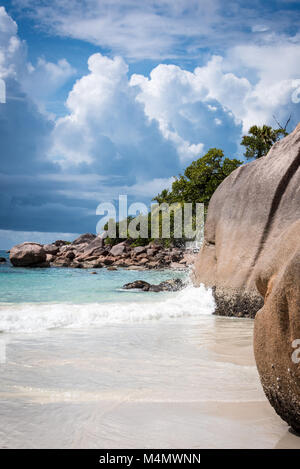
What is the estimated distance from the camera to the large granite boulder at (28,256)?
106 ft

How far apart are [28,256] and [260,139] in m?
19.3

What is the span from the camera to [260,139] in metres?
31.9

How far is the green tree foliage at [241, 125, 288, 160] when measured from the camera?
104ft

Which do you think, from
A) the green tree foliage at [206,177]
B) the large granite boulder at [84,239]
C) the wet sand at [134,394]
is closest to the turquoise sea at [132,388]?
the wet sand at [134,394]

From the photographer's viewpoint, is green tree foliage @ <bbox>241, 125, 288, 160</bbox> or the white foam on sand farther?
green tree foliage @ <bbox>241, 125, 288, 160</bbox>

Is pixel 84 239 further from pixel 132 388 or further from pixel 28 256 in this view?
pixel 132 388

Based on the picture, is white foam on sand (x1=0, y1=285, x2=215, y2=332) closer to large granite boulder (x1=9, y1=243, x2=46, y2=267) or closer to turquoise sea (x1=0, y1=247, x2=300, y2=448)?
turquoise sea (x1=0, y1=247, x2=300, y2=448)

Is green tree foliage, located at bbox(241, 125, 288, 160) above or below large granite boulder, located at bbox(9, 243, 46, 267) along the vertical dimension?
above

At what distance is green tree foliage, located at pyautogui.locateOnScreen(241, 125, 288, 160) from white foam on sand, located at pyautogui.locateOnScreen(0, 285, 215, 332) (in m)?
24.1

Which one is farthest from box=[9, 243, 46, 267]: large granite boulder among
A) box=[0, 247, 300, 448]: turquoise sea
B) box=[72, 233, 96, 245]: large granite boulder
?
box=[72, 233, 96, 245]: large granite boulder

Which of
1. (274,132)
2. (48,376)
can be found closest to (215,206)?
(48,376)

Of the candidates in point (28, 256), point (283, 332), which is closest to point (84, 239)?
point (28, 256)

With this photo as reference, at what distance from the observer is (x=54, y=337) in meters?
6.32

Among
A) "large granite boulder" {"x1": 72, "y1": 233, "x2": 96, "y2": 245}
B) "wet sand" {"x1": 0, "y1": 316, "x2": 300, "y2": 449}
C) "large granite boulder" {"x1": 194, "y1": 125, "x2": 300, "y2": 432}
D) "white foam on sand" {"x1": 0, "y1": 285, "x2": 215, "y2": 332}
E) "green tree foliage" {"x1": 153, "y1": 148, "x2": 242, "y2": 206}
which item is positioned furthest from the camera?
"large granite boulder" {"x1": 72, "y1": 233, "x2": 96, "y2": 245}
